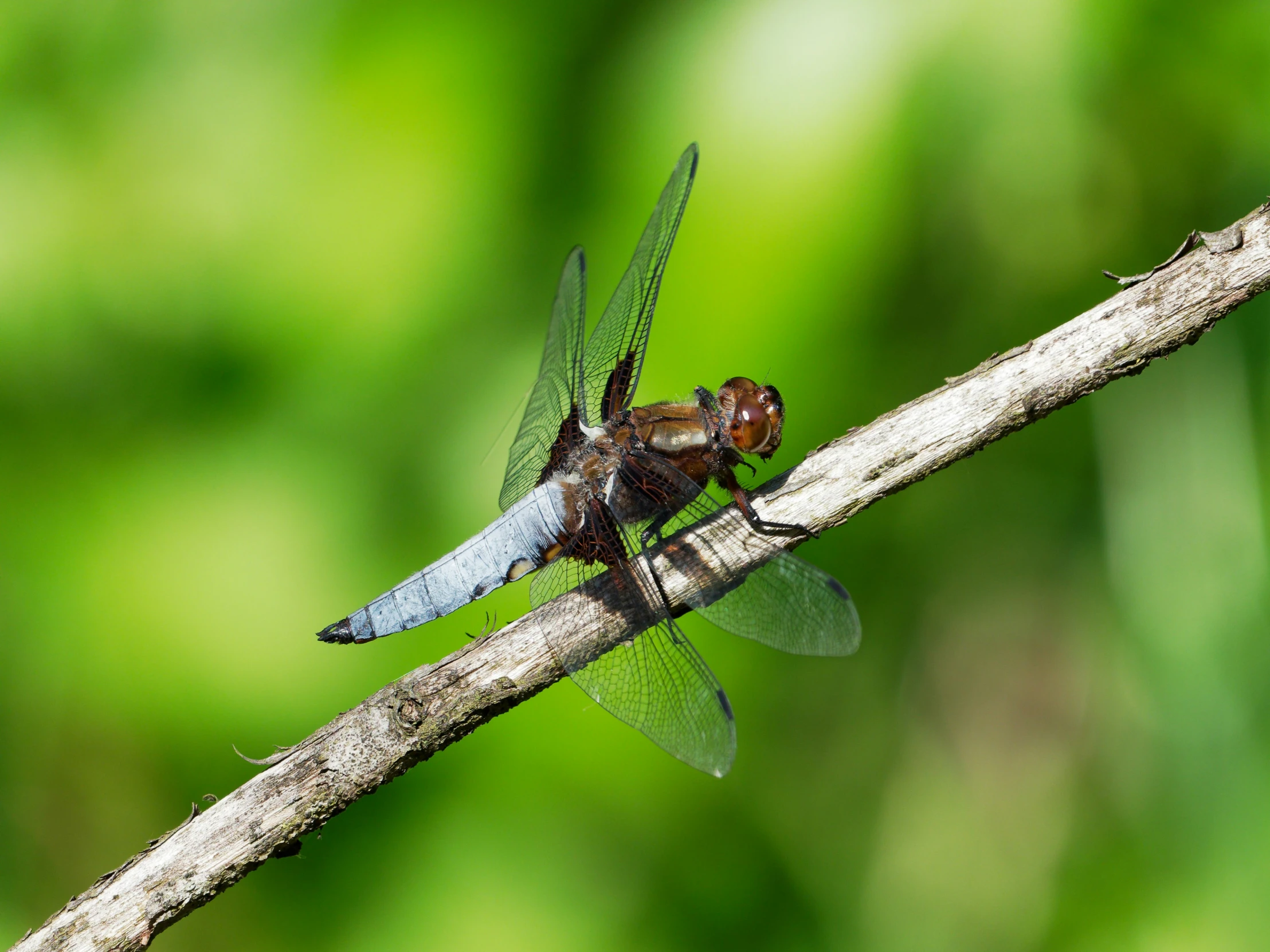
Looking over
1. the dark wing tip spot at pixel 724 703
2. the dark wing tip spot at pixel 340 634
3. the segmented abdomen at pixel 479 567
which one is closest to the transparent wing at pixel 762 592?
the dark wing tip spot at pixel 724 703

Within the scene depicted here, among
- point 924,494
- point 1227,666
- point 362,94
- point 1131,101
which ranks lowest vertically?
point 1227,666

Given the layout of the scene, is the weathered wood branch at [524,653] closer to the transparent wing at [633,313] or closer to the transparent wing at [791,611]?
the transparent wing at [791,611]

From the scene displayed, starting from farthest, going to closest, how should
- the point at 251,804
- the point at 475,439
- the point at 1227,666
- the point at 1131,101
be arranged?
the point at 475,439 < the point at 1131,101 < the point at 1227,666 < the point at 251,804

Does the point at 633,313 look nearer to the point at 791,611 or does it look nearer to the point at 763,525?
the point at 763,525

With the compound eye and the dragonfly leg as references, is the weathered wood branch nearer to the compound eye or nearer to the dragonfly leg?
the dragonfly leg

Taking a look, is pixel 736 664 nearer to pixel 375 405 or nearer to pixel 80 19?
pixel 375 405

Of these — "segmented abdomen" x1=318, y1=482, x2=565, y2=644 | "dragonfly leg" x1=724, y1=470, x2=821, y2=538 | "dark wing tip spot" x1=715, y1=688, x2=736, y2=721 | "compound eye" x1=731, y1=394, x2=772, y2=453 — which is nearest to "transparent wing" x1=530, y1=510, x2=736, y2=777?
"dark wing tip spot" x1=715, y1=688, x2=736, y2=721

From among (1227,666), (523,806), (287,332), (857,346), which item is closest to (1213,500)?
(1227,666)
